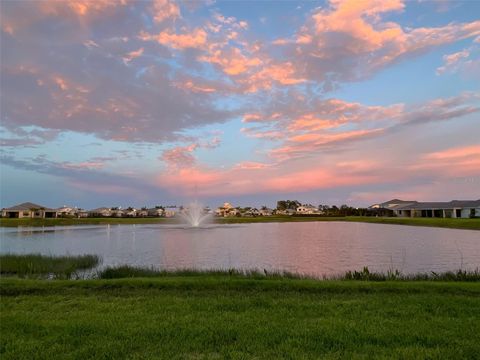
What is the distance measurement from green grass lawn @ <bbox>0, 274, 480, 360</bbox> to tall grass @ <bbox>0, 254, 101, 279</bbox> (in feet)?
22.6

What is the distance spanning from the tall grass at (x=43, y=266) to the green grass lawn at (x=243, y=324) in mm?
6881

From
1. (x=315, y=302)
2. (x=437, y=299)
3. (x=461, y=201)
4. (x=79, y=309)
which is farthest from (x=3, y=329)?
(x=461, y=201)

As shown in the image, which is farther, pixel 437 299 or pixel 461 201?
pixel 461 201

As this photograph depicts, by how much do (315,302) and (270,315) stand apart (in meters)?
1.71

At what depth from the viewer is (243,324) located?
6984 mm

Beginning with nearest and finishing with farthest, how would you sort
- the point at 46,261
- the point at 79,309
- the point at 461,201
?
the point at 79,309
the point at 46,261
the point at 461,201

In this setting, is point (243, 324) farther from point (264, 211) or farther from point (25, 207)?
point (264, 211)

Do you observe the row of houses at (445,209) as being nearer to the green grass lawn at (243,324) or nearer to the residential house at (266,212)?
the residential house at (266,212)

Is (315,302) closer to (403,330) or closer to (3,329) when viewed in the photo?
(403,330)

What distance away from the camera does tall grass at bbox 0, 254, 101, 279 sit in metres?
17.5

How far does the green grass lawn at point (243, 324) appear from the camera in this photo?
18.8 ft

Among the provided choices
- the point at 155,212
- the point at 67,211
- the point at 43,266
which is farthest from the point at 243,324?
the point at 155,212

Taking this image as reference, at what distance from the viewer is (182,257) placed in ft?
82.2

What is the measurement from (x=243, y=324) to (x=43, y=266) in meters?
15.3
